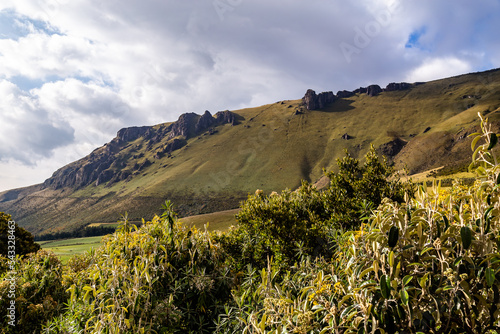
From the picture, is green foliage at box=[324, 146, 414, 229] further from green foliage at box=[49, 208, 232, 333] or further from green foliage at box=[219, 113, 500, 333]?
green foliage at box=[219, 113, 500, 333]

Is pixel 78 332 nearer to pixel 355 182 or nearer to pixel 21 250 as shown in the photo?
pixel 355 182

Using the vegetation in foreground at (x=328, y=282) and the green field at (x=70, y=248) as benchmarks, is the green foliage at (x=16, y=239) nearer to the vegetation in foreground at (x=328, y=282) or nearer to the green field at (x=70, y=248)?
the green field at (x=70, y=248)

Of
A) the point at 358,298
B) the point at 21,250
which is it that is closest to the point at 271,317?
the point at 358,298

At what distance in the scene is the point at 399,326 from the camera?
2834 millimetres

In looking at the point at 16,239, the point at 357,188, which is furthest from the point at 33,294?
the point at 16,239

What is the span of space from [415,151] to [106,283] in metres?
223

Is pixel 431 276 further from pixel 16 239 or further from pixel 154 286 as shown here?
pixel 16 239

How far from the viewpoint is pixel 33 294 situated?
923 cm

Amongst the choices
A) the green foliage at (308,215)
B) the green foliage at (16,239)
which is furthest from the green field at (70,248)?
the green foliage at (308,215)

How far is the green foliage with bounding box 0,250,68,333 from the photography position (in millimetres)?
8227

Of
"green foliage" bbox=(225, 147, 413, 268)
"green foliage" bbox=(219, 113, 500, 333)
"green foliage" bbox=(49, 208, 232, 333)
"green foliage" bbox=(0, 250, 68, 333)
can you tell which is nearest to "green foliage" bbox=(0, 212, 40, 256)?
"green foliage" bbox=(0, 250, 68, 333)

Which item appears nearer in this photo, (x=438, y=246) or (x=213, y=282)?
(x=438, y=246)

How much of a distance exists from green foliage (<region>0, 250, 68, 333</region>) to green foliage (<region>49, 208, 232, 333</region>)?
5.85ft

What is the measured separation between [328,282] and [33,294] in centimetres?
1082
